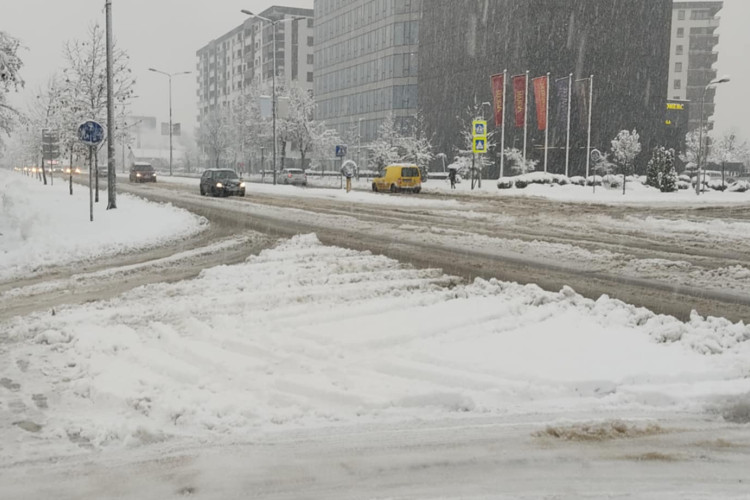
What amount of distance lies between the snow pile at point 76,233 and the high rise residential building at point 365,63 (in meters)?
58.1

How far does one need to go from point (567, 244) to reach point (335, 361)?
8.88 metres

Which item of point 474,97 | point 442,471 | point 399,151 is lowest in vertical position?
point 442,471

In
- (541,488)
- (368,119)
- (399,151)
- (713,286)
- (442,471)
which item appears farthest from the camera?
(368,119)

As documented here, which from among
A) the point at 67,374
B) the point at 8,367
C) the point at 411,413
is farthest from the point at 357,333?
the point at 8,367

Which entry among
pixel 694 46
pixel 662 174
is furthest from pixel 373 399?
pixel 694 46

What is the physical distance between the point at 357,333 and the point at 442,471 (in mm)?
2805

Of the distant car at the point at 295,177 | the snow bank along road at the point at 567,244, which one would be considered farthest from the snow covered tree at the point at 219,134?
the snow bank along road at the point at 567,244

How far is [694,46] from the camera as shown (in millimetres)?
139000

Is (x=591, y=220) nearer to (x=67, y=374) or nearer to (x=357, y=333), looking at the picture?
(x=357, y=333)

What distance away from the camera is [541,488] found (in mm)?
3547

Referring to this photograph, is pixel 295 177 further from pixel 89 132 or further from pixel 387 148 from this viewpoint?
pixel 89 132

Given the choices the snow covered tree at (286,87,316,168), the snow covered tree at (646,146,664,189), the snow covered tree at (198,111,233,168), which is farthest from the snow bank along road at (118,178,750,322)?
the snow covered tree at (198,111,233,168)

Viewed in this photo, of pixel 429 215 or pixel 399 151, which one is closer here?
pixel 429 215

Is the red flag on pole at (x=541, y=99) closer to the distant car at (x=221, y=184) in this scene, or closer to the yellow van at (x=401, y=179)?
the yellow van at (x=401, y=179)
